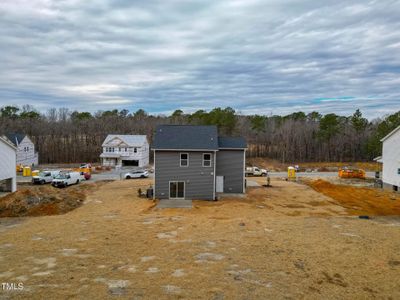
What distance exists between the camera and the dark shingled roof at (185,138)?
28.6 m

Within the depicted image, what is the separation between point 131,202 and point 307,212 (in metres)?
14.1

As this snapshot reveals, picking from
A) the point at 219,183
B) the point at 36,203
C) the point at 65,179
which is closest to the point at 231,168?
the point at 219,183

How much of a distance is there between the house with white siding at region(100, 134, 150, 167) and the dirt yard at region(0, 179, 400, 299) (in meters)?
41.8

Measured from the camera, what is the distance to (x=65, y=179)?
39.8 metres

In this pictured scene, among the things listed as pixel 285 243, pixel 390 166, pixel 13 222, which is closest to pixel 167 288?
pixel 285 243

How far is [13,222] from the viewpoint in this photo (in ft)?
67.1

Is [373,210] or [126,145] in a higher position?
[126,145]

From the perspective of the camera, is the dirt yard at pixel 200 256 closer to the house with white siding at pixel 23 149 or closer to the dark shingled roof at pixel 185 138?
the dark shingled roof at pixel 185 138

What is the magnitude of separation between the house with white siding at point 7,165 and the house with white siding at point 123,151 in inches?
1234

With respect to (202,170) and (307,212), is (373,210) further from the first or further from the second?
(202,170)

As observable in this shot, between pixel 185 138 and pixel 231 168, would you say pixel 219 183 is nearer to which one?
pixel 231 168

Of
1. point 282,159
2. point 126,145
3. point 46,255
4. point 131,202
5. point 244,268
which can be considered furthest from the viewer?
point 282,159

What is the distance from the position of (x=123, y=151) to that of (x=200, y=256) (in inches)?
2130

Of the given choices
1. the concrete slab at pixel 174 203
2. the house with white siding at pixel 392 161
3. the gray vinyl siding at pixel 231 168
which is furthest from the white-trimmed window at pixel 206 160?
the house with white siding at pixel 392 161
